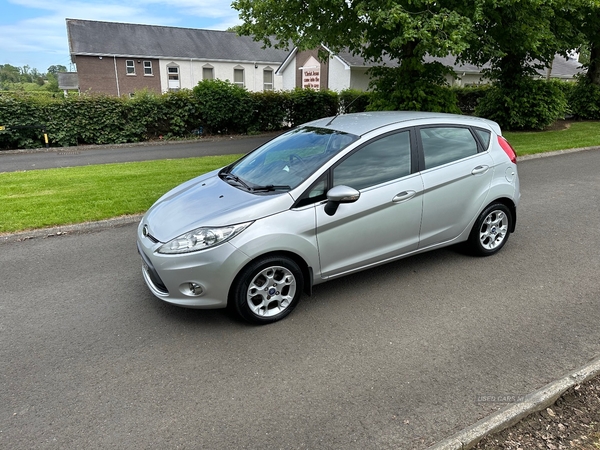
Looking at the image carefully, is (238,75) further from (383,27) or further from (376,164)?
(376,164)

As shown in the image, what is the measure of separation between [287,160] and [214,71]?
40722 millimetres

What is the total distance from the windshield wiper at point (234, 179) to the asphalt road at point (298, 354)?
3.98ft

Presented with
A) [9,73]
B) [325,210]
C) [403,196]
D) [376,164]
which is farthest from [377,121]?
[9,73]

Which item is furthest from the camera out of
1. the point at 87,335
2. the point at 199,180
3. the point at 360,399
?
the point at 199,180

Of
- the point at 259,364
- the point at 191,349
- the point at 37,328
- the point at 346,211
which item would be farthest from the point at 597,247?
the point at 37,328

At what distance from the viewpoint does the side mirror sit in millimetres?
3898

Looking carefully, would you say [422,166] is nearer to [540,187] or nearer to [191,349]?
[191,349]

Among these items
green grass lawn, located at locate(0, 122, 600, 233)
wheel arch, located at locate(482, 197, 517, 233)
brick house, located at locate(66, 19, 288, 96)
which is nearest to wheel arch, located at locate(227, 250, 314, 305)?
wheel arch, located at locate(482, 197, 517, 233)

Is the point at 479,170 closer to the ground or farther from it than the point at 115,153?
farther from it

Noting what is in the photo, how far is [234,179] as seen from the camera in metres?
4.71

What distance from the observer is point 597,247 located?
18.2 ft

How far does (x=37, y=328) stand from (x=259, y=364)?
2082mm

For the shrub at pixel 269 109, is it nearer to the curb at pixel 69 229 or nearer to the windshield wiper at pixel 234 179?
the curb at pixel 69 229

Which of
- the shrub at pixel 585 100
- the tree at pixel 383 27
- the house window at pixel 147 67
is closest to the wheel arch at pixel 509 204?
the tree at pixel 383 27
